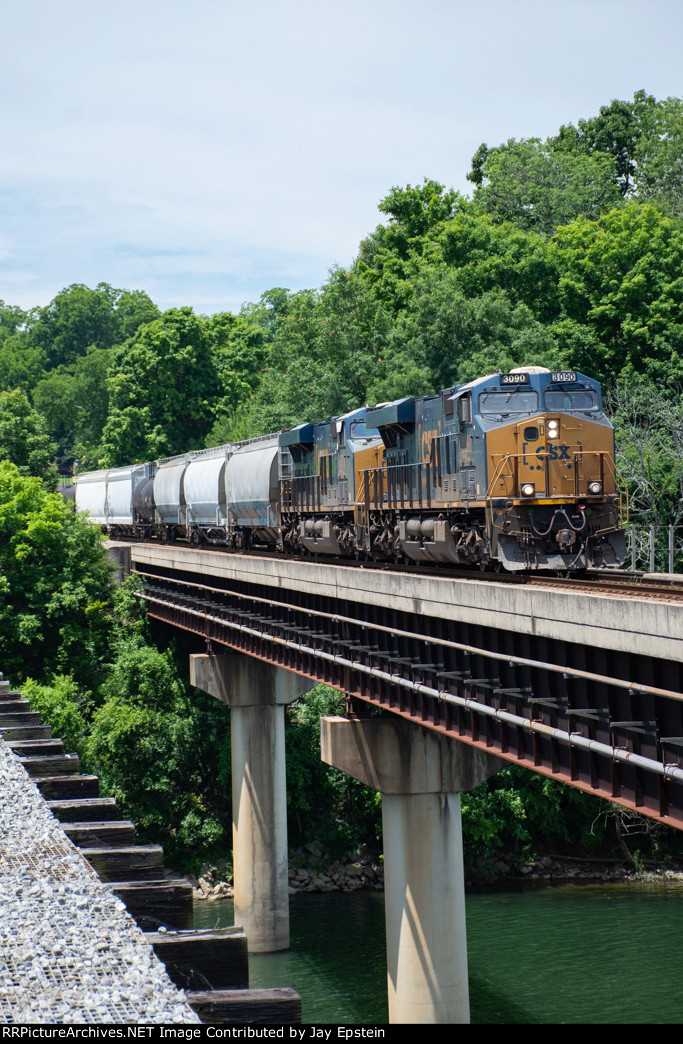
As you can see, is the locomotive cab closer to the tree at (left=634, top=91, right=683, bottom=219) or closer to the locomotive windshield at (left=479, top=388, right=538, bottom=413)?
the locomotive windshield at (left=479, top=388, right=538, bottom=413)

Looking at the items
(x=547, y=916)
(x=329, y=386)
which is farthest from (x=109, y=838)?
(x=329, y=386)

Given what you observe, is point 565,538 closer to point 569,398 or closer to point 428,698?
point 569,398

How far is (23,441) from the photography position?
173 ft

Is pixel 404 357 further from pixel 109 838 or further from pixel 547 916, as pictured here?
pixel 109 838

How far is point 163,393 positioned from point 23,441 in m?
29.8

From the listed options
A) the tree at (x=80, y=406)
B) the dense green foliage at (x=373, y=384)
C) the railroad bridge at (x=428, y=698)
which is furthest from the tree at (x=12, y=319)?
the railroad bridge at (x=428, y=698)

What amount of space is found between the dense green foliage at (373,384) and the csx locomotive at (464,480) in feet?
34.9

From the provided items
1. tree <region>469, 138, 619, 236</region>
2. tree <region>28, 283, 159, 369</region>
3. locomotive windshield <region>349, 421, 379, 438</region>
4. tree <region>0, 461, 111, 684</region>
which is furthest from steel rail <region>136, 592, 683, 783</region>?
tree <region>28, 283, 159, 369</region>

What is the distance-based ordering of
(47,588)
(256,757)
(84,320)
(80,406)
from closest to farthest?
(256,757) → (47,588) → (80,406) → (84,320)

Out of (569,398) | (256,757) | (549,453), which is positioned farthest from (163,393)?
(549,453)

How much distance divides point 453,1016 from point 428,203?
186 ft

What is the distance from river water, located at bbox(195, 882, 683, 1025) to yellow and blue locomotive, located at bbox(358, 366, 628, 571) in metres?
9.70

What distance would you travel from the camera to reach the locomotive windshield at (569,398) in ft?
69.5

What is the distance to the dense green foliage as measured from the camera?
40969 millimetres
